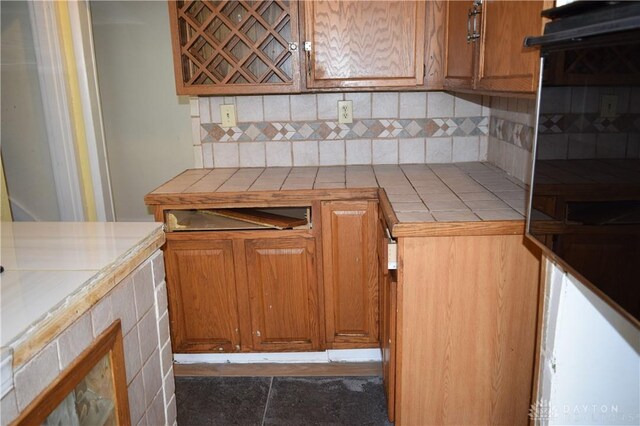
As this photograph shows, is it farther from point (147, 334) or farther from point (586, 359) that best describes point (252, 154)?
point (586, 359)

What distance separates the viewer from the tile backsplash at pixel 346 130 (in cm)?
253

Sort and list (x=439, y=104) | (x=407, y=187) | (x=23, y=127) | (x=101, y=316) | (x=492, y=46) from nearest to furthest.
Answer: (x=101, y=316) → (x=492, y=46) → (x=407, y=187) → (x=439, y=104) → (x=23, y=127)

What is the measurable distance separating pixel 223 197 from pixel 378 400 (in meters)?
1.05

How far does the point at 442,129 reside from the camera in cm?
255

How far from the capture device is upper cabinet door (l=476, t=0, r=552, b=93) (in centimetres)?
123

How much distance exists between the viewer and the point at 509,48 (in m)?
1.41

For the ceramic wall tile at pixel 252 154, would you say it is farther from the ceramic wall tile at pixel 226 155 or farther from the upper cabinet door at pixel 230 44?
the upper cabinet door at pixel 230 44

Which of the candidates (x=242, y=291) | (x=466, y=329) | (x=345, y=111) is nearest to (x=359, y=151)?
(x=345, y=111)

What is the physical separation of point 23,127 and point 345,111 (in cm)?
171

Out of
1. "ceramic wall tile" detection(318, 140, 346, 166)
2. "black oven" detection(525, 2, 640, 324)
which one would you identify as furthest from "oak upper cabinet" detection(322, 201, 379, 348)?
"black oven" detection(525, 2, 640, 324)

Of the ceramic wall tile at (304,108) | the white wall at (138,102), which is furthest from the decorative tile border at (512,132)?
the white wall at (138,102)

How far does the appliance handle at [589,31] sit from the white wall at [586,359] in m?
0.51

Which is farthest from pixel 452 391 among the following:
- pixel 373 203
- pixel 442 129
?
pixel 442 129

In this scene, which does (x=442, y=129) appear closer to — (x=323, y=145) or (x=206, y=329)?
(x=323, y=145)
